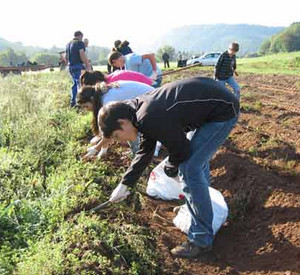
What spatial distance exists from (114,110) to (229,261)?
1.58 meters

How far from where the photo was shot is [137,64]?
232 inches

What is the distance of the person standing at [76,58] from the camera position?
25.0 feet

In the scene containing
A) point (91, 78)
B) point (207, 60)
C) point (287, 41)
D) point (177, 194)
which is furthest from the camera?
point (287, 41)

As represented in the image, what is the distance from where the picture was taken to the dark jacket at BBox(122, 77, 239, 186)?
8.72ft

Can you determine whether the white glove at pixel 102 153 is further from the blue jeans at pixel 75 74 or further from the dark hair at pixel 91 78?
the blue jeans at pixel 75 74

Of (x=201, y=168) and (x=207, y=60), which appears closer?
(x=201, y=168)

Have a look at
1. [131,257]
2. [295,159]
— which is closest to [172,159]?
[131,257]

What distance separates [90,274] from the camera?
2695 mm

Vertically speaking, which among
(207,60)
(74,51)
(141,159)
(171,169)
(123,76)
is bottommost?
(171,169)

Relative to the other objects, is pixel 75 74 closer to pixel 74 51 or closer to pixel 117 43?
pixel 74 51

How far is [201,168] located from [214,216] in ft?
2.27

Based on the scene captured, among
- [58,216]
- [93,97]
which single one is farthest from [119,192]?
[93,97]

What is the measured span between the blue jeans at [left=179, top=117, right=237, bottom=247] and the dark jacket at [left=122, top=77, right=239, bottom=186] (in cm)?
6

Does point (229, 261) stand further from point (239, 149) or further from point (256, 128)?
point (256, 128)
